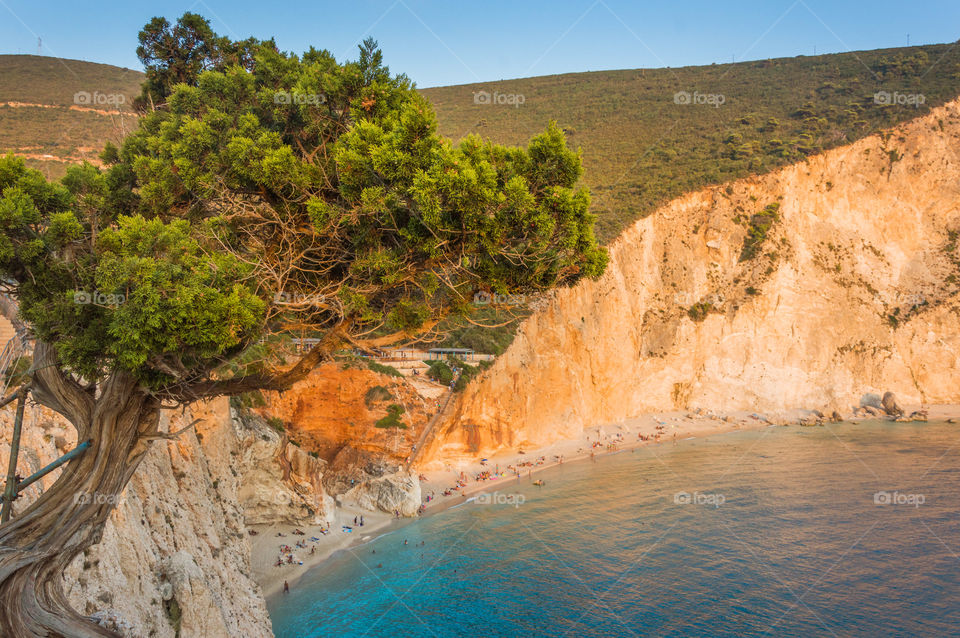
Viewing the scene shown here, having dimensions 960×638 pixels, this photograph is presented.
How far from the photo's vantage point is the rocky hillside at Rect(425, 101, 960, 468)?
50.0m

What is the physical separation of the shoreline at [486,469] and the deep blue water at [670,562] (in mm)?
966

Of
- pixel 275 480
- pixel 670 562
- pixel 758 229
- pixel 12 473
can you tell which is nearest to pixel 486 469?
pixel 670 562

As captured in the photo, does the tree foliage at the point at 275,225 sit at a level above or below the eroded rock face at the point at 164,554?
above

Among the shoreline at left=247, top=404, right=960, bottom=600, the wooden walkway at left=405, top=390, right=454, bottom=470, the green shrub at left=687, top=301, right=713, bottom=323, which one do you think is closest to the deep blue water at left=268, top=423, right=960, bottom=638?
the shoreline at left=247, top=404, right=960, bottom=600

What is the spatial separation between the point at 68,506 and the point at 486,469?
30686 millimetres

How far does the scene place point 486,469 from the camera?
35.7m

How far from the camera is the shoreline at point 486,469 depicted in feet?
77.9

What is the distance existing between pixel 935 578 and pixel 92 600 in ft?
93.2

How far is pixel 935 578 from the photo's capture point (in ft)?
75.8

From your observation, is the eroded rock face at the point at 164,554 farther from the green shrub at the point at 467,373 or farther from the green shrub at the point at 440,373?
the green shrub at the point at 467,373

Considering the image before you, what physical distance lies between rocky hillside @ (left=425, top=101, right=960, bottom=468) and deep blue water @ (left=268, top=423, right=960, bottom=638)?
1434 centimetres

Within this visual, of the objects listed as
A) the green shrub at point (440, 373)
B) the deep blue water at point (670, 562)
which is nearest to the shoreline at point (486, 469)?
the deep blue water at point (670, 562)

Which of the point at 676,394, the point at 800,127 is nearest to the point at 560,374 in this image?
the point at 676,394

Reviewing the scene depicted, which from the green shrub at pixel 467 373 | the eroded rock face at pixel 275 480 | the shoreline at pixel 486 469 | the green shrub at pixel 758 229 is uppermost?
the green shrub at pixel 758 229
